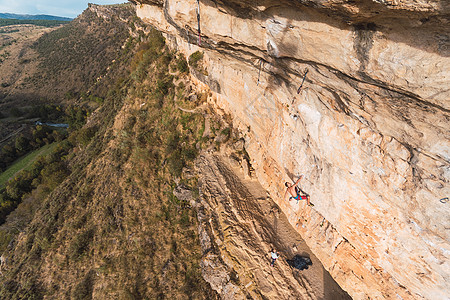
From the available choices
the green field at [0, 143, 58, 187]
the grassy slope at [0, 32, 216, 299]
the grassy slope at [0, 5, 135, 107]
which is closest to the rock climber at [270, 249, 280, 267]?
the grassy slope at [0, 32, 216, 299]

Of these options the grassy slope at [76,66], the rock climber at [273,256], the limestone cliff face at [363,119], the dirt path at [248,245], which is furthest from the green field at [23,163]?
the limestone cliff face at [363,119]

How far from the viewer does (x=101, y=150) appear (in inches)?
1016

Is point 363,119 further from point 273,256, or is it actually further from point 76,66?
point 76,66

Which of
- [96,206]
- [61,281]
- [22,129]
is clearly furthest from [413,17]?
[22,129]

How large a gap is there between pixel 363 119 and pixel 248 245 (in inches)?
338

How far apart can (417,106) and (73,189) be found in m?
32.2

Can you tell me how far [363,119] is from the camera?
5875 mm

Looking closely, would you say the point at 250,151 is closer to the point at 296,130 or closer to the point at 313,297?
the point at 296,130

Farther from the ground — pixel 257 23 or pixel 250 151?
pixel 257 23

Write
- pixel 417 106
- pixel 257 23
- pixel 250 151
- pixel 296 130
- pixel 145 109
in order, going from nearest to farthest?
pixel 417 106 < pixel 257 23 < pixel 296 130 < pixel 250 151 < pixel 145 109

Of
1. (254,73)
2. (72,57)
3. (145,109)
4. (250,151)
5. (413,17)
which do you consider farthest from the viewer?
(72,57)

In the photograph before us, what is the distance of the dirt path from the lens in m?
9.55

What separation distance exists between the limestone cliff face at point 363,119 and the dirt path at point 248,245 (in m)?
1.60

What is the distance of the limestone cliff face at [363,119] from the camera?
4.38 metres
